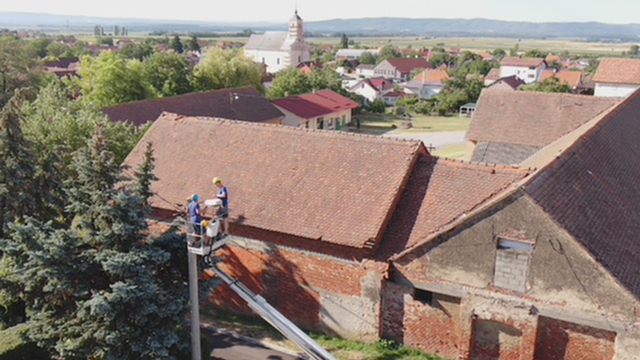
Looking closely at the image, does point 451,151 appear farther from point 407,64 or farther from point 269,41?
point 269,41

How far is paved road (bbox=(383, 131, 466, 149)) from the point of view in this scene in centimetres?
5762

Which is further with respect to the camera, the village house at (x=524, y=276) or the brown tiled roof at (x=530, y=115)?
the brown tiled roof at (x=530, y=115)

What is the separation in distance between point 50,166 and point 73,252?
7935mm

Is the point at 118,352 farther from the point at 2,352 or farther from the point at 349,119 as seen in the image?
the point at 349,119

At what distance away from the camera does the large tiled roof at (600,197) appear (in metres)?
15.2

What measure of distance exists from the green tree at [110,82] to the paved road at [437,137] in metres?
26.8

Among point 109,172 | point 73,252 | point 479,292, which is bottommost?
point 479,292

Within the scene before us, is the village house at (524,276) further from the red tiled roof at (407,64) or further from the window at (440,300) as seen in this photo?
the red tiled roof at (407,64)

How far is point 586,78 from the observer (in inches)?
4464

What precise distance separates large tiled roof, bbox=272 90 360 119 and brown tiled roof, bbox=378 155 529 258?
3785 centimetres

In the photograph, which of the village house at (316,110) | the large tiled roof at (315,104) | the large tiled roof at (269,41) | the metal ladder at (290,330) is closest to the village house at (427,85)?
the large tiled roof at (315,104)

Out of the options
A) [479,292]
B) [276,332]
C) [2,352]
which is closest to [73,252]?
[2,352]

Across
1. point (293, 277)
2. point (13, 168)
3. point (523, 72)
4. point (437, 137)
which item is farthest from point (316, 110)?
point (523, 72)

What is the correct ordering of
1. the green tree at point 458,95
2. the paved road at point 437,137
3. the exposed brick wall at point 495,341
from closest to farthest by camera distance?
the exposed brick wall at point 495,341 → the paved road at point 437,137 → the green tree at point 458,95
